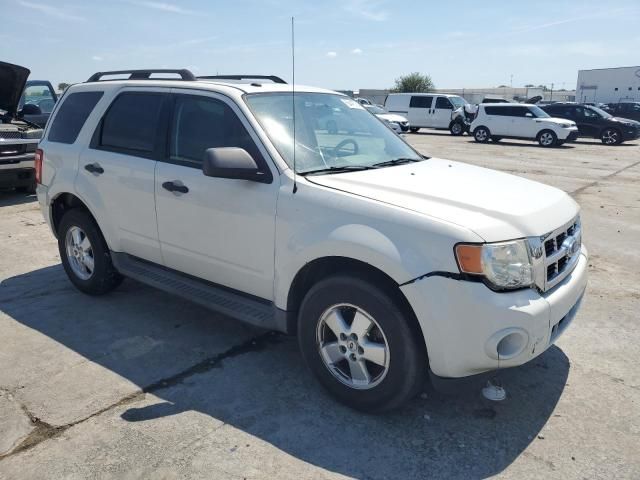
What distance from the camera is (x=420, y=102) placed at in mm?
28219

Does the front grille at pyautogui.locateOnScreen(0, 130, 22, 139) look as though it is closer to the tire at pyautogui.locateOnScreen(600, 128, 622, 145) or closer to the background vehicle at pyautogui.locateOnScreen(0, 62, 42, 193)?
the background vehicle at pyautogui.locateOnScreen(0, 62, 42, 193)

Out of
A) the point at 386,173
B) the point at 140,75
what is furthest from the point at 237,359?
the point at 140,75

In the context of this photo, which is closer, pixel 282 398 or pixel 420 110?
pixel 282 398

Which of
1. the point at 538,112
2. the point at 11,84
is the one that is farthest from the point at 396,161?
the point at 538,112

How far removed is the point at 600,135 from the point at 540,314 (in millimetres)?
23394

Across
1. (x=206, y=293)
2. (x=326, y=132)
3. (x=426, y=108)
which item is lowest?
(x=206, y=293)

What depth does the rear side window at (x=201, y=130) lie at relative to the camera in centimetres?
368

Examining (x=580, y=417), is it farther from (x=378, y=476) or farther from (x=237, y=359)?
(x=237, y=359)

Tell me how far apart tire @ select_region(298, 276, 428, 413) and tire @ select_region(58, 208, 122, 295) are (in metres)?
2.28

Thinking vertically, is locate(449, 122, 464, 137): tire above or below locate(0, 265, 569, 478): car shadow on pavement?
above

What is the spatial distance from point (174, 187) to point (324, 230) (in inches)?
53.0

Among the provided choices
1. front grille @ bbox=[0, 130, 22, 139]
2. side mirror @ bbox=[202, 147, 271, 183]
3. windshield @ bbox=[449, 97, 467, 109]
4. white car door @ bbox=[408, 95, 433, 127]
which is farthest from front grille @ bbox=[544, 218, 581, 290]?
white car door @ bbox=[408, 95, 433, 127]

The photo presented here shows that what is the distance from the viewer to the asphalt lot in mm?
2799

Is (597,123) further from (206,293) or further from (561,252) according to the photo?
(206,293)
